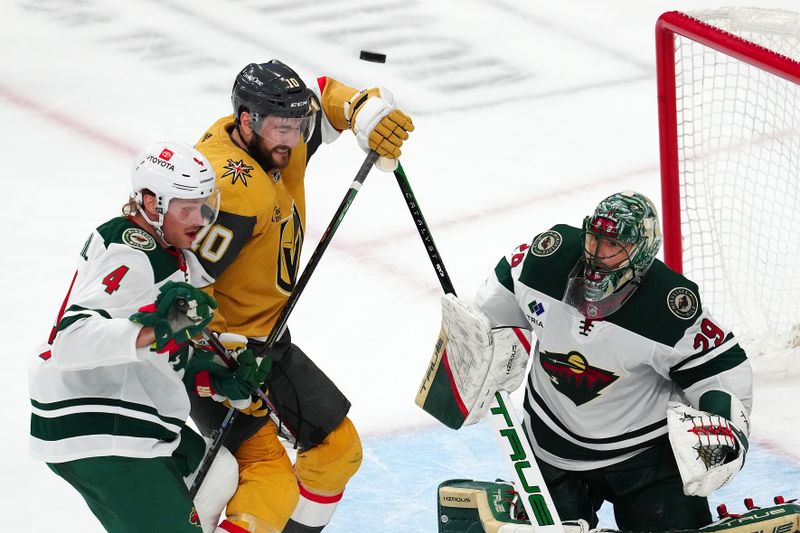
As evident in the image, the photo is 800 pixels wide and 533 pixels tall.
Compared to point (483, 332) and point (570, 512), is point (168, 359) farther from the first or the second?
point (570, 512)

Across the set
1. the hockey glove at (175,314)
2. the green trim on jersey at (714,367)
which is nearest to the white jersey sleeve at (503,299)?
the green trim on jersey at (714,367)

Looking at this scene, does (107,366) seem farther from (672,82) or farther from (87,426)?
(672,82)

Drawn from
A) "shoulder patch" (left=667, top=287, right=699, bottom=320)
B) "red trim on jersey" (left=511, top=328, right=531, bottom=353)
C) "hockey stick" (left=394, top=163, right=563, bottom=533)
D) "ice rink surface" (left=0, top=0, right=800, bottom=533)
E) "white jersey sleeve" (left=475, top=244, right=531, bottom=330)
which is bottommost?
"ice rink surface" (left=0, top=0, right=800, bottom=533)

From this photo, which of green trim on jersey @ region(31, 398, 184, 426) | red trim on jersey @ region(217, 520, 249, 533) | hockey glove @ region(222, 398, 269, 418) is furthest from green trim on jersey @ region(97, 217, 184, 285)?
red trim on jersey @ region(217, 520, 249, 533)

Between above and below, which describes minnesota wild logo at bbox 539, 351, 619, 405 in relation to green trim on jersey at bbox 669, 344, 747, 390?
below

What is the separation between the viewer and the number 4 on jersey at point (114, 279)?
2.79 metres

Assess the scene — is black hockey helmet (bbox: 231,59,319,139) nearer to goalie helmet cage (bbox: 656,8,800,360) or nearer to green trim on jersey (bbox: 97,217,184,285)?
green trim on jersey (bbox: 97,217,184,285)

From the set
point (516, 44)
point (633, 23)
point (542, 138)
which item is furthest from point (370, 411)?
point (633, 23)

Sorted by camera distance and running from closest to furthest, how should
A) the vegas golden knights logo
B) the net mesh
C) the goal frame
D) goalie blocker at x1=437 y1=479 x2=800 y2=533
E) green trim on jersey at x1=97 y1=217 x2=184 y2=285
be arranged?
green trim on jersey at x1=97 y1=217 x2=184 y2=285 → goalie blocker at x1=437 y1=479 x2=800 y2=533 → the vegas golden knights logo → the goal frame → the net mesh

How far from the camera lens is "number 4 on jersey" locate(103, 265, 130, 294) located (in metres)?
2.79

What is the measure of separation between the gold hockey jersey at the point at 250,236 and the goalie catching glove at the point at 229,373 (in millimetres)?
74

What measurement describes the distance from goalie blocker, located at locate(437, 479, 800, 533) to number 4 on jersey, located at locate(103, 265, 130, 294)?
91 centimetres

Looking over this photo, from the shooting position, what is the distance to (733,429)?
9.44 ft

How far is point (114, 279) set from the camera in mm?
2799
